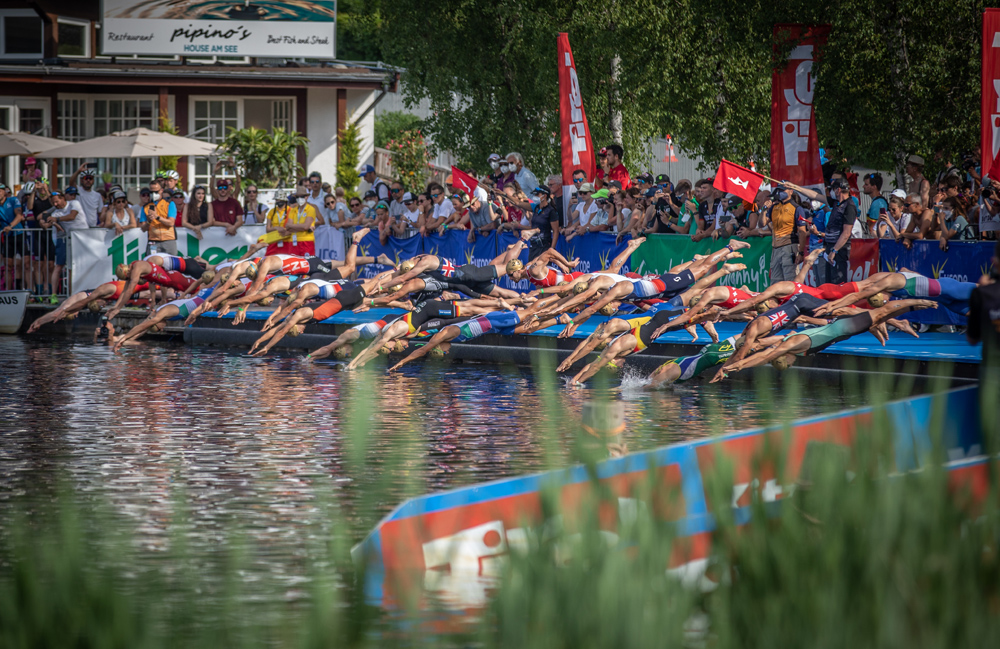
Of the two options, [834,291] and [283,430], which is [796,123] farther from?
[283,430]

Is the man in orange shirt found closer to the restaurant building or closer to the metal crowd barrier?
the metal crowd barrier

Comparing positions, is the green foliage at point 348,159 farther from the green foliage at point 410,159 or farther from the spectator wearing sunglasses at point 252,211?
the spectator wearing sunglasses at point 252,211

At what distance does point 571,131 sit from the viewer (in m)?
21.4

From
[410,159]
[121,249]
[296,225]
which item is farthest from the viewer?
[410,159]

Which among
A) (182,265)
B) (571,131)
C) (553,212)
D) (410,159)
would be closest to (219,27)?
(410,159)

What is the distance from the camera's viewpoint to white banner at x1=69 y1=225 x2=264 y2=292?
23938mm

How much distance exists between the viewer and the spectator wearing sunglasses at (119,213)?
2481cm

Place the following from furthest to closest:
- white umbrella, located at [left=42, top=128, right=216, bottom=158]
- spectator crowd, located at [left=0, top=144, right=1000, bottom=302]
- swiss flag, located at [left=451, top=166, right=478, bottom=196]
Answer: white umbrella, located at [left=42, top=128, right=216, bottom=158]
swiss flag, located at [left=451, top=166, right=478, bottom=196]
spectator crowd, located at [left=0, top=144, right=1000, bottom=302]

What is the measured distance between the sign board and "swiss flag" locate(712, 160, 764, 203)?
75.6 ft

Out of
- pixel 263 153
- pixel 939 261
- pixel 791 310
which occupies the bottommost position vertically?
pixel 791 310

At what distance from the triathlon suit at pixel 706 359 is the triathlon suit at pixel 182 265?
1037 centimetres

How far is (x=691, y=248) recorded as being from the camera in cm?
1939

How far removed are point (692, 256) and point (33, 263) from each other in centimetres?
1320

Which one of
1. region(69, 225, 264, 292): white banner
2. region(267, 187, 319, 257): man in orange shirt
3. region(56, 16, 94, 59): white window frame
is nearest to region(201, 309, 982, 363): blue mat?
region(267, 187, 319, 257): man in orange shirt
